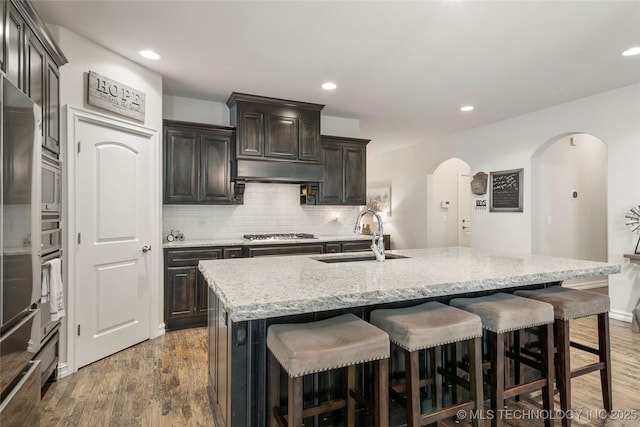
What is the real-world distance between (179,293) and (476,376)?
3.16 metres

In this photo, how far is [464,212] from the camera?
7414 mm

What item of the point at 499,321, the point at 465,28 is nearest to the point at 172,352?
the point at 499,321

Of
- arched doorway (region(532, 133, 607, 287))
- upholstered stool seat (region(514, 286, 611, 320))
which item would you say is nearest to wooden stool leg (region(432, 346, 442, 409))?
upholstered stool seat (region(514, 286, 611, 320))

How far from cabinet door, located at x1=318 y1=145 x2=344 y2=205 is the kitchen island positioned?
277 cm

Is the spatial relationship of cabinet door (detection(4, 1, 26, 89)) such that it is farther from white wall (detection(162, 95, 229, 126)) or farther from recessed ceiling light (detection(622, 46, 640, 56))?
recessed ceiling light (detection(622, 46, 640, 56))

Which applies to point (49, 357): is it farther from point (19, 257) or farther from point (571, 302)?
point (571, 302)

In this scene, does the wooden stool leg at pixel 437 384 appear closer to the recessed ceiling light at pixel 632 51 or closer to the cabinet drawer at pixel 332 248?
the cabinet drawer at pixel 332 248

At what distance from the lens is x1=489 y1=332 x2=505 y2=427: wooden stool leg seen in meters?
1.79

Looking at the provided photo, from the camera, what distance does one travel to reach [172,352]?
10.4 feet

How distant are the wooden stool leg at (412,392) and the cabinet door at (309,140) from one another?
3.39 meters

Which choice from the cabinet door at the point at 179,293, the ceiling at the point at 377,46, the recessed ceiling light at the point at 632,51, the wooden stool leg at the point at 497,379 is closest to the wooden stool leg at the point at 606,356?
the wooden stool leg at the point at 497,379

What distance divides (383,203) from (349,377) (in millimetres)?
6933

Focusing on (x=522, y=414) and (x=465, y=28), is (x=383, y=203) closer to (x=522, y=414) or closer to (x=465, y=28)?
(x=465, y=28)

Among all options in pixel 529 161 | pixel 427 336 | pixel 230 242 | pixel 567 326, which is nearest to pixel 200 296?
pixel 230 242
